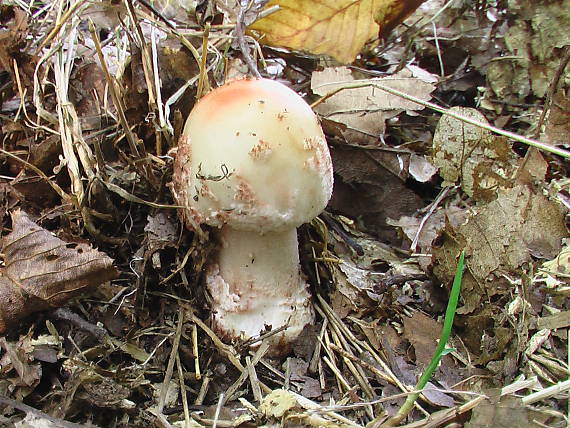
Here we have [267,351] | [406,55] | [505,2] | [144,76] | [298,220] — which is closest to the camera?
[298,220]

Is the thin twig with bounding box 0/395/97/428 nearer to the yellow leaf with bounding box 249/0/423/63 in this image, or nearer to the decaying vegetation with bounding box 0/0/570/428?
the decaying vegetation with bounding box 0/0/570/428

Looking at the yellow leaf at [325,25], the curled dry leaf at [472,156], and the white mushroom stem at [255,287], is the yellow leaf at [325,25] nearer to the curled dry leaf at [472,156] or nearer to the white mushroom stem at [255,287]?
the curled dry leaf at [472,156]

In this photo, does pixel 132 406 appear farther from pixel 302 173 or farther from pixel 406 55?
pixel 406 55

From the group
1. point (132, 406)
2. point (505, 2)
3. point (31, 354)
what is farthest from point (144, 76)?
point (505, 2)

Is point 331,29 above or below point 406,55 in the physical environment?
above

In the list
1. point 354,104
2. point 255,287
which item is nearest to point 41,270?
point 255,287

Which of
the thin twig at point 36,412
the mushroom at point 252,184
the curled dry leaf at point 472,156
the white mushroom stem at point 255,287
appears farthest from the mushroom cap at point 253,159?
the curled dry leaf at point 472,156

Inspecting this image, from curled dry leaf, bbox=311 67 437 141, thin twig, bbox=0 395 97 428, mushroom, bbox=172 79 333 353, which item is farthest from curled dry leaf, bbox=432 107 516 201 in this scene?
thin twig, bbox=0 395 97 428
